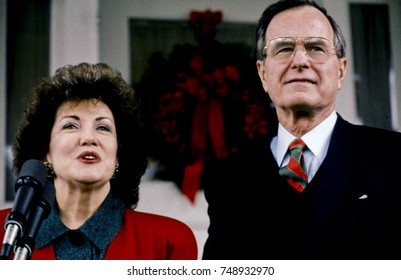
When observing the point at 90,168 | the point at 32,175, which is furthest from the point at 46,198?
the point at 90,168

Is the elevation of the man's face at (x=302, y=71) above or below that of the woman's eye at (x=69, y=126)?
above

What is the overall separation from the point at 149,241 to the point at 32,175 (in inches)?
14.6

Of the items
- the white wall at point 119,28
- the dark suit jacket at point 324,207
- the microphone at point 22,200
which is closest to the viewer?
the microphone at point 22,200

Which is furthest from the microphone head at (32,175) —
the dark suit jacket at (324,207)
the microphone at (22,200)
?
the dark suit jacket at (324,207)

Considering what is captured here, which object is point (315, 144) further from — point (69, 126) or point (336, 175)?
point (69, 126)

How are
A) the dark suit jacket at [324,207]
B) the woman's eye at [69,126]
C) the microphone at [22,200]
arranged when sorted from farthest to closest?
1. the woman's eye at [69,126]
2. the dark suit jacket at [324,207]
3. the microphone at [22,200]

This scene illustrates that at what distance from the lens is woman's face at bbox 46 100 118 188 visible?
1300mm

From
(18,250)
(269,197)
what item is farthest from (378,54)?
(18,250)

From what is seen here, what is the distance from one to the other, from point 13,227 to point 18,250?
4 cm

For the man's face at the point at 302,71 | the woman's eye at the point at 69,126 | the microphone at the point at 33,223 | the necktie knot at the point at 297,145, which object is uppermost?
the man's face at the point at 302,71

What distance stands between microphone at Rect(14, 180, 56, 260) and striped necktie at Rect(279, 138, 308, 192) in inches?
18.0

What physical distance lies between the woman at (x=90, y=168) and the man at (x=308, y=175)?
0.13 metres

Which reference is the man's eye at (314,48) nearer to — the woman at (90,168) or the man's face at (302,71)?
the man's face at (302,71)

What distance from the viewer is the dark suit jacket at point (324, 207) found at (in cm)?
122
